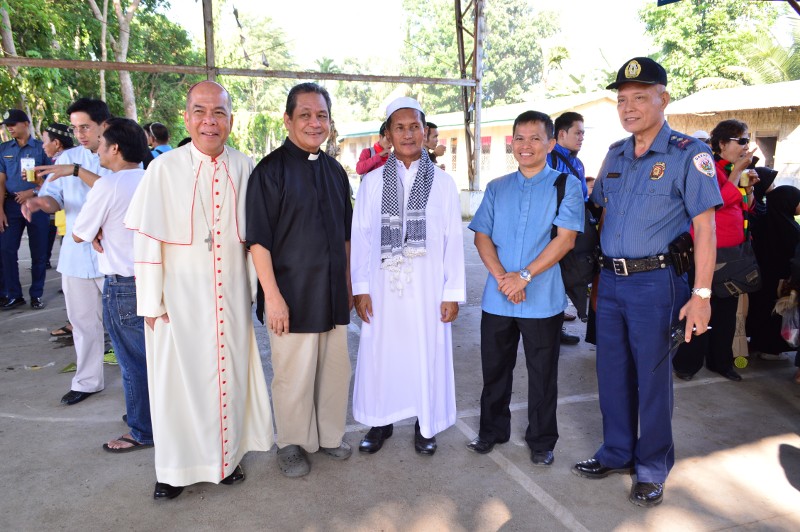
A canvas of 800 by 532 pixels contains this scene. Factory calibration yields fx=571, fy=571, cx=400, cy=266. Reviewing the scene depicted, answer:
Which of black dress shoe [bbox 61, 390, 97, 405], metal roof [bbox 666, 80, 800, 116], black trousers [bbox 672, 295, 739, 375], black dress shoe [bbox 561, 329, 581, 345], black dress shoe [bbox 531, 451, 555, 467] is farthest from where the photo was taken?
metal roof [bbox 666, 80, 800, 116]

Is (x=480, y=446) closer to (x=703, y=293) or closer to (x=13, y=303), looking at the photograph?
(x=703, y=293)

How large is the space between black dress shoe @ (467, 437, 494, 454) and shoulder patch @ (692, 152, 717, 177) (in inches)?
76.9

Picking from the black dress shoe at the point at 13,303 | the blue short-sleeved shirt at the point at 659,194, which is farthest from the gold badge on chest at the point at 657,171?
the black dress shoe at the point at 13,303

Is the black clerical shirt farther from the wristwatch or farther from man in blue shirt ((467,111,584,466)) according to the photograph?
the wristwatch

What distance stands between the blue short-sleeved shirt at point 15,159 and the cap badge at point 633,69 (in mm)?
6762

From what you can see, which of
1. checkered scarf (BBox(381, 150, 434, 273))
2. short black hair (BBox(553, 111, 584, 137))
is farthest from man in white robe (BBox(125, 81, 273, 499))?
short black hair (BBox(553, 111, 584, 137))

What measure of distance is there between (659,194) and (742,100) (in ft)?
57.9

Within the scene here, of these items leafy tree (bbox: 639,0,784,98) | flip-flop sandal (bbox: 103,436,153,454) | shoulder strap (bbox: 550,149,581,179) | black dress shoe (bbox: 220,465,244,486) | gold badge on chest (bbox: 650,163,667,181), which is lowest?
black dress shoe (bbox: 220,465,244,486)

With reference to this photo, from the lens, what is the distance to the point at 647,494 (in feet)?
9.73

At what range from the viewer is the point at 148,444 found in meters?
3.56

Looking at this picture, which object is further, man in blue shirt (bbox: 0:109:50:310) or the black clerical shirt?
man in blue shirt (bbox: 0:109:50:310)

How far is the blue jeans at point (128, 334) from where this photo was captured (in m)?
3.36

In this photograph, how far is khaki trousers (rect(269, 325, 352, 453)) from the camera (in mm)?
3211

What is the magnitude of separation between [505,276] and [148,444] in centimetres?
243
